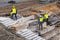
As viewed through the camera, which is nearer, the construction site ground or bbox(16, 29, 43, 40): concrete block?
the construction site ground

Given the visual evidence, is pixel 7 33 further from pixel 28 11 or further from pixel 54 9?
pixel 54 9

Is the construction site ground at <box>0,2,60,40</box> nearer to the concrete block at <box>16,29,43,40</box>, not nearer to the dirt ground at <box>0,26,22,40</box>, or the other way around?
the dirt ground at <box>0,26,22,40</box>

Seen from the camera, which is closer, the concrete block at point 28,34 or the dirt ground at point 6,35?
the dirt ground at point 6,35

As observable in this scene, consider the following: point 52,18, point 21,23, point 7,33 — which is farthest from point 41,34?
point 52,18

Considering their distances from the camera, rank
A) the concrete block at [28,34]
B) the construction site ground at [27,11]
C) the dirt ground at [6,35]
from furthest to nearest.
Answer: the concrete block at [28,34] → the construction site ground at [27,11] → the dirt ground at [6,35]

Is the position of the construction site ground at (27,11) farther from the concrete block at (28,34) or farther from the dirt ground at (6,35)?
the concrete block at (28,34)

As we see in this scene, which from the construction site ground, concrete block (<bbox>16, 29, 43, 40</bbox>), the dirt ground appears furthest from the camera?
concrete block (<bbox>16, 29, 43, 40</bbox>)

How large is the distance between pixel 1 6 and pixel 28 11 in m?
3.34

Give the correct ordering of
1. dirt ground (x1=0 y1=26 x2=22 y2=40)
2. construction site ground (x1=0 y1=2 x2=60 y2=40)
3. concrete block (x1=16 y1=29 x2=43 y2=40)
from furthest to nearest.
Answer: concrete block (x1=16 y1=29 x2=43 y2=40)
construction site ground (x1=0 y1=2 x2=60 y2=40)
dirt ground (x1=0 y1=26 x2=22 y2=40)

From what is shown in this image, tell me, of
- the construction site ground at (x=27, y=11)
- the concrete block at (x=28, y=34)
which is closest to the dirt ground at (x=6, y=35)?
the construction site ground at (x=27, y=11)

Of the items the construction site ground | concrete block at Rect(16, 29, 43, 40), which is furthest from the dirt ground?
concrete block at Rect(16, 29, 43, 40)

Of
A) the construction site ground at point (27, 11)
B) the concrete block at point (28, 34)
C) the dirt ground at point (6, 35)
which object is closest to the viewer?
the dirt ground at point (6, 35)

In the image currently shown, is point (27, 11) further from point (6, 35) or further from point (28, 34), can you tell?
point (6, 35)

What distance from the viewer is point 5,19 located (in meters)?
14.5
